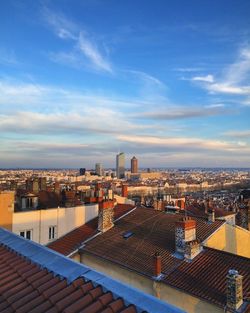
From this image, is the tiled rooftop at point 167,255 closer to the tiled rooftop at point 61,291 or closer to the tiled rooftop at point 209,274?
the tiled rooftop at point 209,274

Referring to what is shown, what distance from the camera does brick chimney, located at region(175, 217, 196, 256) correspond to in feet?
48.4

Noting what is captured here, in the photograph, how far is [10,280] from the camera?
605cm

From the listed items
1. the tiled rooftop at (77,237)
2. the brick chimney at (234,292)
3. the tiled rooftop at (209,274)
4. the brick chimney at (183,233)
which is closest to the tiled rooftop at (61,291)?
the brick chimney at (234,292)

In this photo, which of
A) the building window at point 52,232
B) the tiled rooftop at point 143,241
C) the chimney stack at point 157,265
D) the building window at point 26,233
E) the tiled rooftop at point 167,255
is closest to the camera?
the tiled rooftop at point 167,255

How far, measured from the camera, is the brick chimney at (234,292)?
1051cm

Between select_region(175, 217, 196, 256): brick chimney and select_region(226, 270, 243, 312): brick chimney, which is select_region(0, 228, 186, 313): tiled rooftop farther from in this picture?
select_region(175, 217, 196, 256): brick chimney

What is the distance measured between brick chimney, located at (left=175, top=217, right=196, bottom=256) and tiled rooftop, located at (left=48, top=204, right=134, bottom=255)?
18.3ft

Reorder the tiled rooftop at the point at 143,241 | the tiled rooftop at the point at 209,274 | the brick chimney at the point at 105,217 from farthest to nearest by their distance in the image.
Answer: the brick chimney at the point at 105,217
the tiled rooftop at the point at 143,241
the tiled rooftop at the point at 209,274

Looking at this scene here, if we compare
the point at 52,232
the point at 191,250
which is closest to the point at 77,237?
the point at 52,232

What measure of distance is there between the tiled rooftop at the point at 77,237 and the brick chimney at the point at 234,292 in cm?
908

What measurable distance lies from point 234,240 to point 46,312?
1485 cm

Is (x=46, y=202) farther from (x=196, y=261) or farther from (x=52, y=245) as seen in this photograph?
(x=196, y=261)

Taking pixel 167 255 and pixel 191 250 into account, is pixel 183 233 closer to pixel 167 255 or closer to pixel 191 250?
pixel 191 250

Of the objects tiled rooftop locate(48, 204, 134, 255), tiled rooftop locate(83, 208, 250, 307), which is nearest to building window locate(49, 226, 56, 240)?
tiled rooftop locate(48, 204, 134, 255)
